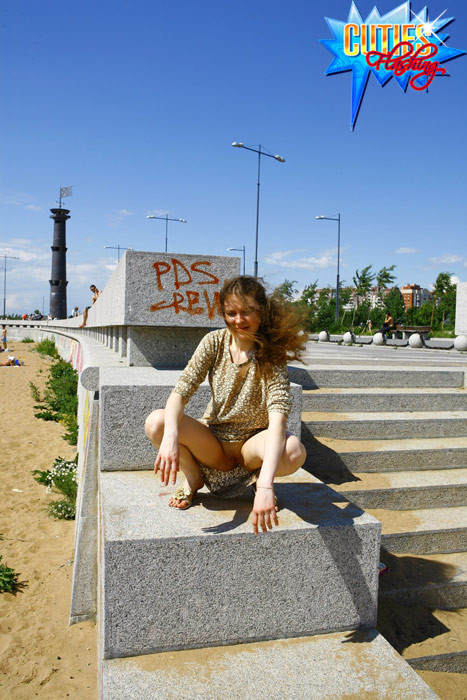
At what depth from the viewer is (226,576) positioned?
2.49 meters

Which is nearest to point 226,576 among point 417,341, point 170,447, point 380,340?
point 170,447

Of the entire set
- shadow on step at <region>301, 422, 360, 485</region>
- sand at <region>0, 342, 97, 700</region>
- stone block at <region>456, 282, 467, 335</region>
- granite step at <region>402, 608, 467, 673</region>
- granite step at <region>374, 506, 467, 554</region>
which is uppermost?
stone block at <region>456, 282, 467, 335</region>

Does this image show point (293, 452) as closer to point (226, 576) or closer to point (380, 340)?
point (226, 576)

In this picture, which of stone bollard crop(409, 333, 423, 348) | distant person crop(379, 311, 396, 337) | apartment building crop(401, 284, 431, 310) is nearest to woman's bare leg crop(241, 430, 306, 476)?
stone bollard crop(409, 333, 423, 348)

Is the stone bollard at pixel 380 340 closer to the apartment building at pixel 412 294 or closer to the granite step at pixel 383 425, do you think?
the granite step at pixel 383 425

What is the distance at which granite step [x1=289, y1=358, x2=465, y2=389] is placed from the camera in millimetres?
6066

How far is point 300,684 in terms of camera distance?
7.21 feet

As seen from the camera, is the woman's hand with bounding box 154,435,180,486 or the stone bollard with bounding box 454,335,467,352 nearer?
the woman's hand with bounding box 154,435,180,486

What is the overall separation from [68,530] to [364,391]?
3.56m

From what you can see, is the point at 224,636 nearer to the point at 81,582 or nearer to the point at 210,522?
the point at 210,522

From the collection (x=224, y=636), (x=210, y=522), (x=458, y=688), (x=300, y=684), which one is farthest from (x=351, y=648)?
(x=458, y=688)

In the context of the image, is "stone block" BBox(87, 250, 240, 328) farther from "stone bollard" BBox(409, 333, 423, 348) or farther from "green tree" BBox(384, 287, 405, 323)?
"green tree" BBox(384, 287, 405, 323)

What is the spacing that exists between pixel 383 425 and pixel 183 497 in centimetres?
309

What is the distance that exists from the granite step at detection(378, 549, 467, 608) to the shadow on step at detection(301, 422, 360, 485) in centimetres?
85
